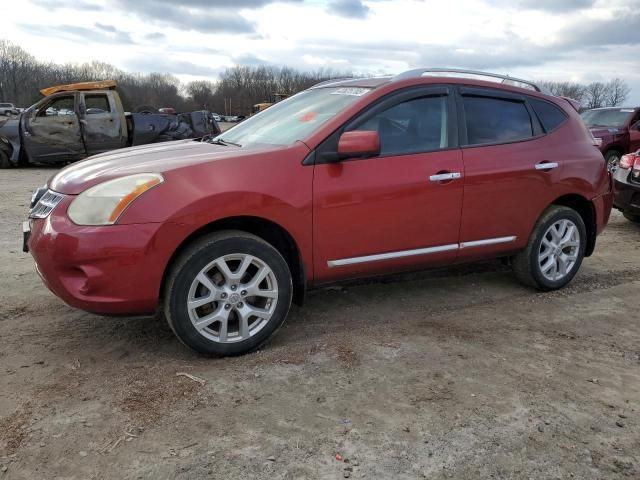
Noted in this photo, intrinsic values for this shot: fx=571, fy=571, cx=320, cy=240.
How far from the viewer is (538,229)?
4.69m

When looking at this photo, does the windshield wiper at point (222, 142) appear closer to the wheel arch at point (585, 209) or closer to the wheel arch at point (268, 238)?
the wheel arch at point (268, 238)

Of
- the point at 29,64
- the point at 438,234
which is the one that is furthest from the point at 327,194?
the point at 29,64

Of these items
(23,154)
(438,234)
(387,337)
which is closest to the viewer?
(387,337)

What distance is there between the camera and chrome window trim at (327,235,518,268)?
3.82m

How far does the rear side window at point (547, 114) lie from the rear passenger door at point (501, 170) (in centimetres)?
2

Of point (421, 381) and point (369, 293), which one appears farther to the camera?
point (369, 293)

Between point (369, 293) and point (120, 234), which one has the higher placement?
point (120, 234)

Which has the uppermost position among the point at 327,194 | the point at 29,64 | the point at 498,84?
the point at 29,64

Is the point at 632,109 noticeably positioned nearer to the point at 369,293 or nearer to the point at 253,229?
the point at 369,293

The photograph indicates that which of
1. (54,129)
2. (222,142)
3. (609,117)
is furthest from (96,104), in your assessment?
(609,117)

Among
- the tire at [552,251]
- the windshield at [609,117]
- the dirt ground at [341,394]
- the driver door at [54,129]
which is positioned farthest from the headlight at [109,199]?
the windshield at [609,117]

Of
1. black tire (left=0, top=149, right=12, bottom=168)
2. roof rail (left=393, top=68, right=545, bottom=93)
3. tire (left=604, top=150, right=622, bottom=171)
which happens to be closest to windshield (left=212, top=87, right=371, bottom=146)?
roof rail (left=393, top=68, right=545, bottom=93)

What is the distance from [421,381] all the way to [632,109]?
13.2 metres

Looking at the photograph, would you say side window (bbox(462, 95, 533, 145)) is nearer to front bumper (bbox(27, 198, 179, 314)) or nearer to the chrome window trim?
the chrome window trim
